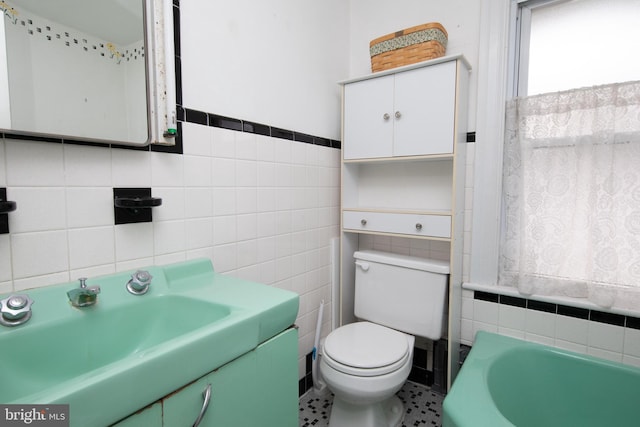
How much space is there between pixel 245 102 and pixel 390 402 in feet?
5.29

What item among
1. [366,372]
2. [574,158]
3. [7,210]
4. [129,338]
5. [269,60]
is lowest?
[366,372]

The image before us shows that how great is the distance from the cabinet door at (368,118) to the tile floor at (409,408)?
133 centimetres

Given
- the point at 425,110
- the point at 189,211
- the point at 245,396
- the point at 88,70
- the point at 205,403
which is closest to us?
the point at 205,403

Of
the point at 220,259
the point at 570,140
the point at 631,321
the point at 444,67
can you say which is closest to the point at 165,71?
the point at 220,259

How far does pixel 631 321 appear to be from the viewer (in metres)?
1.30

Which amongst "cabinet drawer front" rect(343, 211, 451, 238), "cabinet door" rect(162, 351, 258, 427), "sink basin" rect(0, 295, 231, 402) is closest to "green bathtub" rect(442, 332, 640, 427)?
"cabinet drawer front" rect(343, 211, 451, 238)

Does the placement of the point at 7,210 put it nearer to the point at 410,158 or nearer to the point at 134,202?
the point at 134,202

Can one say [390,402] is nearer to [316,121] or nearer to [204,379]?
[204,379]

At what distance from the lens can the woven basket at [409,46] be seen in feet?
4.96

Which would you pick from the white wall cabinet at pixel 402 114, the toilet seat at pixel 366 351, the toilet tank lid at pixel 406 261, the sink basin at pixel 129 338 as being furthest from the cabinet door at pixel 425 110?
the sink basin at pixel 129 338

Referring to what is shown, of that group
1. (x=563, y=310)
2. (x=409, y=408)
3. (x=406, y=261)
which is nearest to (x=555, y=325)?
(x=563, y=310)

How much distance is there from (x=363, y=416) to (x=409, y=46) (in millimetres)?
1773

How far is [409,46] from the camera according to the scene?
1562 mm

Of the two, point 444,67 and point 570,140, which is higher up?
point 444,67
